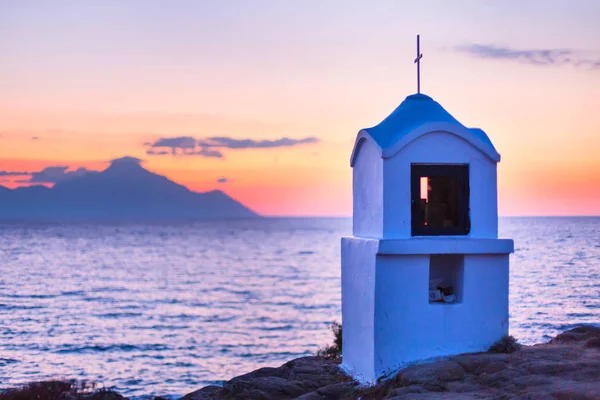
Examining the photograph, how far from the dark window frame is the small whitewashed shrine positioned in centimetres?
2

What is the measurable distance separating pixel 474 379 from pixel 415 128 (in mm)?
4271

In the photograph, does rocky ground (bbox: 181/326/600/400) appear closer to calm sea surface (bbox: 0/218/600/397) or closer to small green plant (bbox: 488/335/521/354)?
small green plant (bbox: 488/335/521/354)

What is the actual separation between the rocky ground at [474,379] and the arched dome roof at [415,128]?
140 inches

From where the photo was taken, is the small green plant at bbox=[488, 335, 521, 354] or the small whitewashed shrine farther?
the small green plant at bbox=[488, 335, 521, 354]

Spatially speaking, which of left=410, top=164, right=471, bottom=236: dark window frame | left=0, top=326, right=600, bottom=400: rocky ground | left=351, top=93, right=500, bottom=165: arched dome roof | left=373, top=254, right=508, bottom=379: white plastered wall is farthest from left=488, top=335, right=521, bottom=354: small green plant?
left=351, top=93, right=500, bottom=165: arched dome roof

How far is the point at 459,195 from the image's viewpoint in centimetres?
1334

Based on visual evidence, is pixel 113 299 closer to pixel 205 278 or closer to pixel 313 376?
pixel 205 278

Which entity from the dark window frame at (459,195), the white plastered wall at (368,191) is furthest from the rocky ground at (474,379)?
the white plastered wall at (368,191)

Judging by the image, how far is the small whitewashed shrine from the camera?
1268cm

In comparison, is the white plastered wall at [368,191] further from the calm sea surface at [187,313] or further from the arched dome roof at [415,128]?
the calm sea surface at [187,313]

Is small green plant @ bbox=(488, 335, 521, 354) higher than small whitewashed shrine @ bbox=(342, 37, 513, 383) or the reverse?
the reverse

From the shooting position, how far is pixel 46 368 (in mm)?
29422

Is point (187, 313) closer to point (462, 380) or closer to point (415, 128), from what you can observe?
point (415, 128)

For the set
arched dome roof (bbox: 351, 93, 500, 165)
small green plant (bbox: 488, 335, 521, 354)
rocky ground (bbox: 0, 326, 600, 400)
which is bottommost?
rocky ground (bbox: 0, 326, 600, 400)
